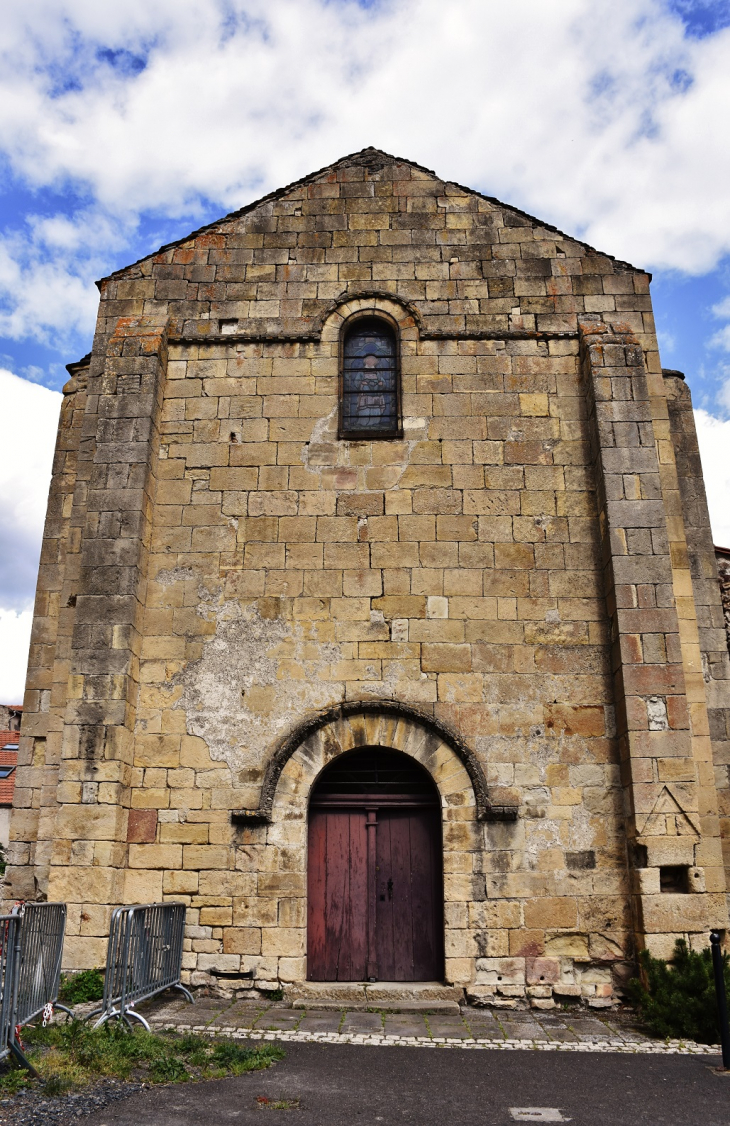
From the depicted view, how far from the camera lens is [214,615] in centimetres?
856

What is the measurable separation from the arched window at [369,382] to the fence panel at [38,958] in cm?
530

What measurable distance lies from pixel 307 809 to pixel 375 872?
2.89ft

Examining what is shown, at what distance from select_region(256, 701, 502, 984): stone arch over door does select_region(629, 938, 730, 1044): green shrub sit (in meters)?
1.44

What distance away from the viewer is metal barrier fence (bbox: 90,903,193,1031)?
19.7 ft

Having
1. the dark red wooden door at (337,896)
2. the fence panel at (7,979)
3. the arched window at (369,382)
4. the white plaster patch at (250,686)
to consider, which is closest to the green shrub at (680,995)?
the dark red wooden door at (337,896)

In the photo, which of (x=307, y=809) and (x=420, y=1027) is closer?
(x=420, y=1027)

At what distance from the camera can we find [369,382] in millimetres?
9492

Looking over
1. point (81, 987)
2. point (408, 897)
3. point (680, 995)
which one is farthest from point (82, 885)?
point (680, 995)

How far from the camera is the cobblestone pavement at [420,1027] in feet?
20.5

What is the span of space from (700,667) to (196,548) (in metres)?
5.10

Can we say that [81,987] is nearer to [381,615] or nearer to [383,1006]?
[383,1006]

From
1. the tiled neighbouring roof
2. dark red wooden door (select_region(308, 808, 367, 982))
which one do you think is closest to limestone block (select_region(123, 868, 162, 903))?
dark red wooden door (select_region(308, 808, 367, 982))

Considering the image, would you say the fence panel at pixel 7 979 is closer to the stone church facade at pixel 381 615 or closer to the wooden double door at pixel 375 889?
the stone church facade at pixel 381 615

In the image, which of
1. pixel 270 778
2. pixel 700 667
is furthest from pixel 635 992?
pixel 270 778
